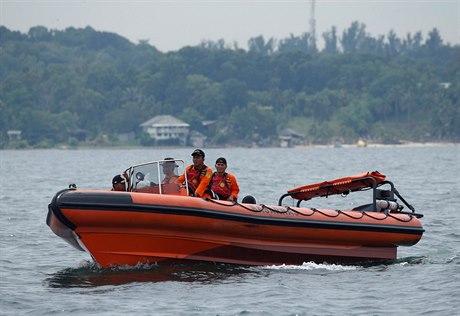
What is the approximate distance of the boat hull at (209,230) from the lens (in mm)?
15297

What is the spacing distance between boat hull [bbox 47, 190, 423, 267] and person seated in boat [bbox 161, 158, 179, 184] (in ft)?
2.75

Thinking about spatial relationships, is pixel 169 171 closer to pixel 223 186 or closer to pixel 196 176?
pixel 196 176

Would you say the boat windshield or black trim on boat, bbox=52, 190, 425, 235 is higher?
the boat windshield

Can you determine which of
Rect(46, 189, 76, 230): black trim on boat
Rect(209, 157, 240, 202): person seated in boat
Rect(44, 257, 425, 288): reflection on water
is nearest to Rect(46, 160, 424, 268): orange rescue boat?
Rect(46, 189, 76, 230): black trim on boat

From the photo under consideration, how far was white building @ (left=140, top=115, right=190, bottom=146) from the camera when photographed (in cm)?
14938

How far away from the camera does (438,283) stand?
15672mm

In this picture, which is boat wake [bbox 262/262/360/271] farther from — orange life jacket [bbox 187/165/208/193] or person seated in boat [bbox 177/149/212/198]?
orange life jacket [bbox 187/165/208/193]

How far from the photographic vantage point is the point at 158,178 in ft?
53.6

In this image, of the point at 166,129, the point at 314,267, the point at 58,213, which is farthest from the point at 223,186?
the point at 166,129

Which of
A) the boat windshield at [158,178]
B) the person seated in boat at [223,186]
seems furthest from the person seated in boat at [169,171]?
the person seated in boat at [223,186]

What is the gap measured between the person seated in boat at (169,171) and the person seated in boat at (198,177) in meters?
0.09

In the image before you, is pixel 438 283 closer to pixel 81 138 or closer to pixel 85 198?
pixel 85 198

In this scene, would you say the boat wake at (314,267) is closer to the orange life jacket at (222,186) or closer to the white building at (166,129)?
the orange life jacket at (222,186)

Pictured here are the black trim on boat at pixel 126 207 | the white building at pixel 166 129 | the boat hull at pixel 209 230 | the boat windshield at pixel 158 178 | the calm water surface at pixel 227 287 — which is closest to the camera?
the calm water surface at pixel 227 287
